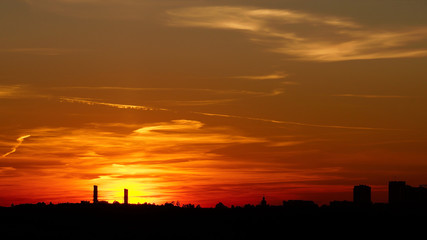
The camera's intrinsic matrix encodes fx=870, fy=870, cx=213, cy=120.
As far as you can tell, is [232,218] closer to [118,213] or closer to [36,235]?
[118,213]

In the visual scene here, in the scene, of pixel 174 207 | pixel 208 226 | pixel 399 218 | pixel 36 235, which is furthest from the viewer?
pixel 174 207

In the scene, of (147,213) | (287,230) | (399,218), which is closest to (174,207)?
(147,213)

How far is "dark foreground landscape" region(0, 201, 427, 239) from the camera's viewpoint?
311ft

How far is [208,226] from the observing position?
9869 cm

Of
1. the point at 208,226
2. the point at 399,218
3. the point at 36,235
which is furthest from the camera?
the point at 399,218

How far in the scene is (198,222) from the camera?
101938 mm

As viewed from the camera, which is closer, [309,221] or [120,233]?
[120,233]

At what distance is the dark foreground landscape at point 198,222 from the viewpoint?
94875 millimetres

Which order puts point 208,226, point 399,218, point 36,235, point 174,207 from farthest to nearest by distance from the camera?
point 174,207
point 399,218
point 208,226
point 36,235

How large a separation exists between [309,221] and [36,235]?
104ft

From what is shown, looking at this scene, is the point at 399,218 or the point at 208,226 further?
the point at 399,218

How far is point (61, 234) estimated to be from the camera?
93.2m

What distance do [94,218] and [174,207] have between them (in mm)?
13857

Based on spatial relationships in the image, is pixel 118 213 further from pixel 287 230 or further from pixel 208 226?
pixel 287 230
